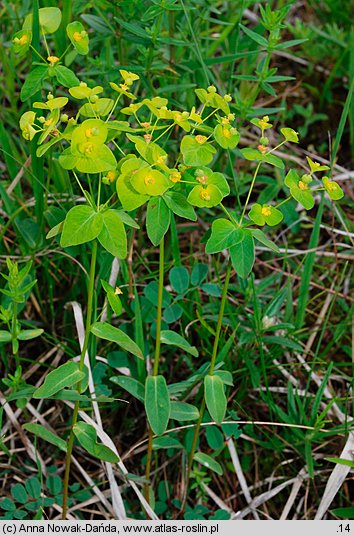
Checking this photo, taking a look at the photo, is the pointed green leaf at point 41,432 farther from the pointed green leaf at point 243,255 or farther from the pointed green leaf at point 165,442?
the pointed green leaf at point 243,255

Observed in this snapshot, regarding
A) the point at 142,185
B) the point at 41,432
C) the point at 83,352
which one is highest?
the point at 142,185

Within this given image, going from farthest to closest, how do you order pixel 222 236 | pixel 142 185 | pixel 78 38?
pixel 78 38 < pixel 222 236 < pixel 142 185

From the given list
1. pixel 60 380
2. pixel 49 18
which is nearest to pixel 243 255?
pixel 60 380

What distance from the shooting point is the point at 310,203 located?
1.42 metres

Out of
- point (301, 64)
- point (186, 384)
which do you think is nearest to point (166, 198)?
point (186, 384)

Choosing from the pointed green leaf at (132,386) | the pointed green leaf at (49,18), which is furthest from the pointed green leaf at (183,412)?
the pointed green leaf at (49,18)

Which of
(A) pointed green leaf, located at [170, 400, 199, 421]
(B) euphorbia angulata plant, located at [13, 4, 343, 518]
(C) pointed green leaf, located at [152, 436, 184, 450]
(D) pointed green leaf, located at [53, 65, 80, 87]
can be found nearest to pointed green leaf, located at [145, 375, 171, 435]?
(B) euphorbia angulata plant, located at [13, 4, 343, 518]

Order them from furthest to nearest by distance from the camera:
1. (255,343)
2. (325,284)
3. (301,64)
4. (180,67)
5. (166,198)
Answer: (301,64) → (325,284) → (180,67) → (255,343) → (166,198)

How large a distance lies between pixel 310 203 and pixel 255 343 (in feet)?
1.95

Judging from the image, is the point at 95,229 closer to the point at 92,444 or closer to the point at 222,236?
the point at 222,236

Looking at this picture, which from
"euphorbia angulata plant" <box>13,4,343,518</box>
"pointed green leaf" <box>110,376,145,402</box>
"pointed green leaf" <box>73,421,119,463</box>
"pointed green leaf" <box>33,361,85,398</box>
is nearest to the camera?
"euphorbia angulata plant" <box>13,4,343,518</box>

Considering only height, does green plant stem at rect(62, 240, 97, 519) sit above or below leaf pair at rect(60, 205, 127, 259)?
below

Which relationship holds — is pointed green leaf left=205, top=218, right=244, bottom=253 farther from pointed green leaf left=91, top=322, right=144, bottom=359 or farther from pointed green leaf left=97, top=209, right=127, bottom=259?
pointed green leaf left=91, top=322, right=144, bottom=359

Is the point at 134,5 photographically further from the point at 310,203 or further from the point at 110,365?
the point at 110,365
